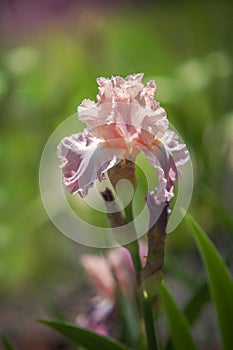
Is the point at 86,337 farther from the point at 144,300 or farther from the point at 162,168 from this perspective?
the point at 162,168

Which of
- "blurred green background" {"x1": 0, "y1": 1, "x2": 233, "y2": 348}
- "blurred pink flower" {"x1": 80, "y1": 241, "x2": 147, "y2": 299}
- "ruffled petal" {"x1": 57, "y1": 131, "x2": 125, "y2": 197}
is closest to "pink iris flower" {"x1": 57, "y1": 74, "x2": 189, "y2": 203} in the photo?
"ruffled petal" {"x1": 57, "y1": 131, "x2": 125, "y2": 197}

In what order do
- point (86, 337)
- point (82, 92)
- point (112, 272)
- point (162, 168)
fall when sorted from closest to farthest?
point (162, 168)
point (86, 337)
point (112, 272)
point (82, 92)

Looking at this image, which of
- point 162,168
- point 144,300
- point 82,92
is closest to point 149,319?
point 144,300

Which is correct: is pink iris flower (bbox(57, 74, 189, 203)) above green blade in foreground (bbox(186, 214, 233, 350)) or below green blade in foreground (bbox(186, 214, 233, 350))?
above

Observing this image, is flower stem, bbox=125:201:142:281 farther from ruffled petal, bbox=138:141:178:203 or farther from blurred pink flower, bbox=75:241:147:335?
blurred pink flower, bbox=75:241:147:335

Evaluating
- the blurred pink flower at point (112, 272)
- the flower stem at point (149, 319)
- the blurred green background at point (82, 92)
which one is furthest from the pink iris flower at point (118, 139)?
the blurred green background at point (82, 92)

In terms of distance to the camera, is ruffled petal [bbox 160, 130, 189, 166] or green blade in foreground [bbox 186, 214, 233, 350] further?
green blade in foreground [bbox 186, 214, 233, 350]

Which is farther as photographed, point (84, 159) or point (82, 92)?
point (82, 92)
